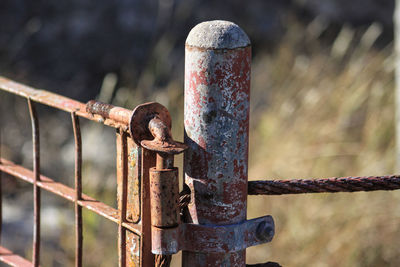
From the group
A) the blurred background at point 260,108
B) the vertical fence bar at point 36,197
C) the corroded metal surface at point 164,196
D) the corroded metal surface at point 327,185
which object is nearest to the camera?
the corroded metal surface at point 164,196

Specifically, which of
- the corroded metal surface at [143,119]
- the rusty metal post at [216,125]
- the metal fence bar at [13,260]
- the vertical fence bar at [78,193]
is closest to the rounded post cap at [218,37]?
the rusty metal post at [216,125]

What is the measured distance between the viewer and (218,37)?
916 millimetres

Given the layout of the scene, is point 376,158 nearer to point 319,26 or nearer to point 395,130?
point 395,130

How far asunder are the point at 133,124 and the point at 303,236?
5.23ft

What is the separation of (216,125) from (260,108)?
9.58ft

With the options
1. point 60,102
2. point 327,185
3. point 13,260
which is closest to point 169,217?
point 327,185

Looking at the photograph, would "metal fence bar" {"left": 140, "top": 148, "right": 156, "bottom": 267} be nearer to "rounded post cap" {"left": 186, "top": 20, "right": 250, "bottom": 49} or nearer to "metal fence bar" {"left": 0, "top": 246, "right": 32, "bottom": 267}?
"rounded post cap" {"left": 186, "top": 20, "right": 250, "bottom": 49}

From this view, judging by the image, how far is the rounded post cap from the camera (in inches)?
36.0

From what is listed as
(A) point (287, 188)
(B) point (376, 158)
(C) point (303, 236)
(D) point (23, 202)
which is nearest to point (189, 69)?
(A) point (287, 188)

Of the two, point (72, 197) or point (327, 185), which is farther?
point (72, 197)

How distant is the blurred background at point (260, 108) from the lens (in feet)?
8.09

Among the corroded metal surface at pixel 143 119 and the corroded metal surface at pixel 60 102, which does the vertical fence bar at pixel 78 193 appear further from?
the corroded metal surface at pixel 143 119

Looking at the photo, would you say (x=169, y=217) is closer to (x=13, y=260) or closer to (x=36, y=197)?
(x=36, y=197)

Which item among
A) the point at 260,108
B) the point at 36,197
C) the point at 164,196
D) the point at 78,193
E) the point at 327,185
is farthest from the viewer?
the point at 260,108
